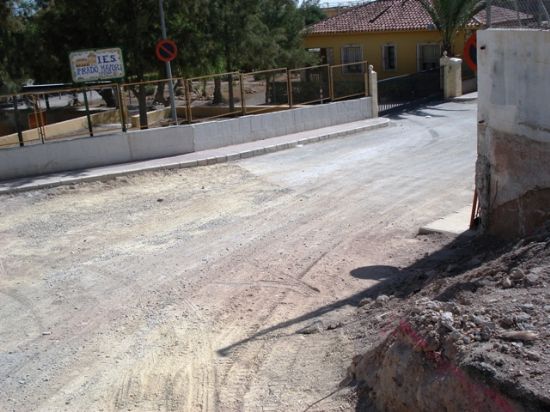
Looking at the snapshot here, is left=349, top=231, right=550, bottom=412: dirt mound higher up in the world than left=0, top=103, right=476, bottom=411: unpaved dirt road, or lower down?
higher up

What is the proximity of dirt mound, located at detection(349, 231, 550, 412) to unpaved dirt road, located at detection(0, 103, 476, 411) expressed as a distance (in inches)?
22.9

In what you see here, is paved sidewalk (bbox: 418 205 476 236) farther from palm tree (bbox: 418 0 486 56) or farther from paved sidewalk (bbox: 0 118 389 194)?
palm tree (bbox: 418 0 486 56)

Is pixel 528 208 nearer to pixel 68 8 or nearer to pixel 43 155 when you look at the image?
pixel 43 155

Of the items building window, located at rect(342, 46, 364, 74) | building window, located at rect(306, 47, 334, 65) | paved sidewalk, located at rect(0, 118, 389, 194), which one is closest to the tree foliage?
paved sidewalk, located at rect(0, 118, 389, 194)

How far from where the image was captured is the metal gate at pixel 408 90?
2788 centimetres

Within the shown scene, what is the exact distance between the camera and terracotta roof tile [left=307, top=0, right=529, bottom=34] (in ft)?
125

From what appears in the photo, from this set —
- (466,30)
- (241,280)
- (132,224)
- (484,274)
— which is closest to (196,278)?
(241,280)

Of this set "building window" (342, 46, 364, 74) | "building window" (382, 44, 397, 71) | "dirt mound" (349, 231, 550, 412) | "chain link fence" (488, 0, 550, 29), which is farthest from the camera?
"building window" (342, 46, 364, 74)

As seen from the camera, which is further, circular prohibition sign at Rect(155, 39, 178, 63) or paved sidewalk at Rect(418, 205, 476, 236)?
circular prohibition sign at Rect(155, 39, 178, 63)

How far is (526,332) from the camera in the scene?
448 centimetres

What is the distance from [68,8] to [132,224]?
10.8 m

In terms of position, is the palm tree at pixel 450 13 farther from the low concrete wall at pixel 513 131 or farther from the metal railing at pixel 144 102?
the low concrete wall at pixel 513 131

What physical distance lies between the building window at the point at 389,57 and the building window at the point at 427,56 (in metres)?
1.56

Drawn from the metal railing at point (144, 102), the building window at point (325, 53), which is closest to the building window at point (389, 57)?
the building window at point (325, 53)
